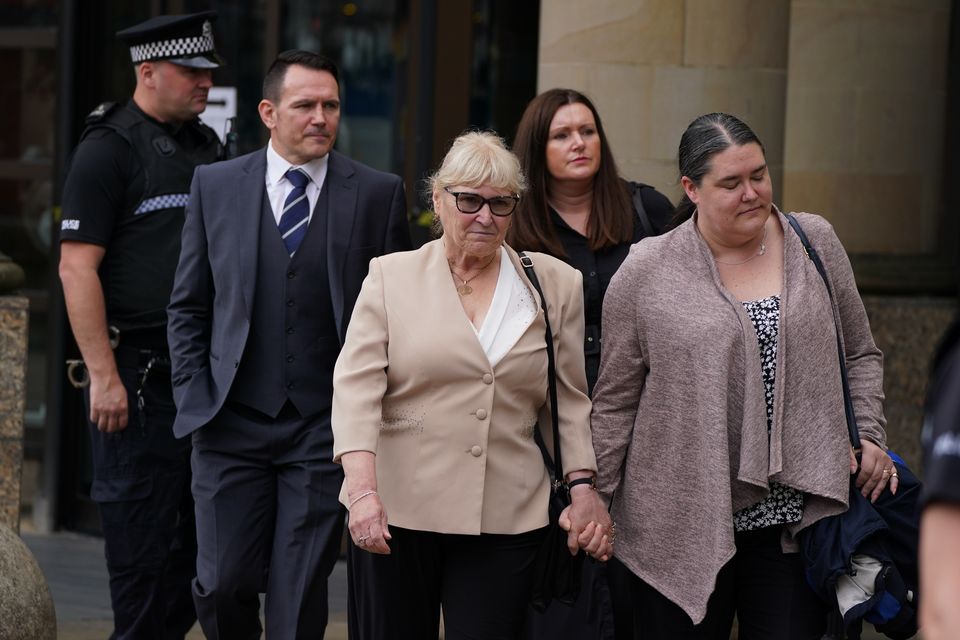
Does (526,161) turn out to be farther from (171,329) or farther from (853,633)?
(853,633)

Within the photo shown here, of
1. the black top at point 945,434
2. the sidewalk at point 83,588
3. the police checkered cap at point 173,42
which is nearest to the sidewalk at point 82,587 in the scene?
the sidewalk at point 83,588

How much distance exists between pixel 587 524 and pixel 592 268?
54.0 inches

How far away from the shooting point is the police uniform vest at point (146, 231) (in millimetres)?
5945

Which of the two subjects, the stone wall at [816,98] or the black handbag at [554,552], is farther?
the stone wall at [816,98]

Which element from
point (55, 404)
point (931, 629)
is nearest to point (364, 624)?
point (931, 629)

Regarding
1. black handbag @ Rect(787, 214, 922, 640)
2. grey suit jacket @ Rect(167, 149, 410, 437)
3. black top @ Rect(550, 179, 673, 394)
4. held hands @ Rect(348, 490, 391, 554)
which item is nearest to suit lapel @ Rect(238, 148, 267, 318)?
grey suit jacket @ Rect(167, 149, 410, 437)

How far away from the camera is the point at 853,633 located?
427 cm

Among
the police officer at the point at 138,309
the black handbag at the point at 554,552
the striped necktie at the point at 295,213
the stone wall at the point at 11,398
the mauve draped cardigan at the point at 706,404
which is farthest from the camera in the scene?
the stone wall at the point at 11,398

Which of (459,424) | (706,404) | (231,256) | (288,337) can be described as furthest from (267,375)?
(706,404)

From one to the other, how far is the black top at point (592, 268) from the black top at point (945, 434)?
3234mm

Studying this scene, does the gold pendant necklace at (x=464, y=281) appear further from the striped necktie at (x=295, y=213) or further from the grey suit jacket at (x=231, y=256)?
the striped necktie at (x=295, y=213)

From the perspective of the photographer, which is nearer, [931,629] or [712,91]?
[931,629]

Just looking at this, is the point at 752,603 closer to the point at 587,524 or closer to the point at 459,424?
the point at 587,524

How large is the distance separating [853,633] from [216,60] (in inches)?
128
